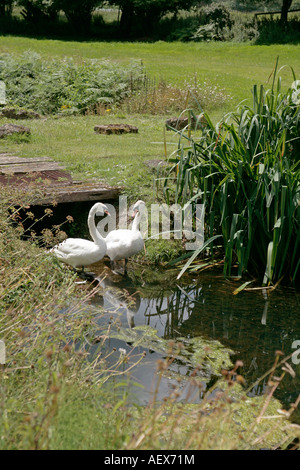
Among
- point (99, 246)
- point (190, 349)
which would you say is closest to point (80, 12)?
point (99, 246)

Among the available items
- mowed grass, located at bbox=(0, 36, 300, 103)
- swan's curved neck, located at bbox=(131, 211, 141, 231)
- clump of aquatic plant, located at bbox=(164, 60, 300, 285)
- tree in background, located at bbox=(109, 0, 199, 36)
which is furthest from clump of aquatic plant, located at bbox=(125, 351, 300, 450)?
tree in background, located at bbox=(109, 0, 199, 36)

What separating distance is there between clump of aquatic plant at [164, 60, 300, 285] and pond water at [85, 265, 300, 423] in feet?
0.89

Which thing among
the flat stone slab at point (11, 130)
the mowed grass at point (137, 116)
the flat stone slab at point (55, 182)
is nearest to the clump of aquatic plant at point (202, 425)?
the flat stone slab at point (55, 182)

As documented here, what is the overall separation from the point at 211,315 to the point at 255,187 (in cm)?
136

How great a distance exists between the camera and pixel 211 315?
17.9 feet

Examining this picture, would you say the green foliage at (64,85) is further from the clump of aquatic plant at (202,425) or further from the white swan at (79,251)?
the clump of aquatic plant at (202,425)

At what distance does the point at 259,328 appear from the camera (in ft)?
17.0

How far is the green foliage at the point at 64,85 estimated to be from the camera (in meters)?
13.1

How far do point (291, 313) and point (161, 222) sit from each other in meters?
2.01

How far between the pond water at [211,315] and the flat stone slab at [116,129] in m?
4.86

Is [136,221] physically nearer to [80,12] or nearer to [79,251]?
[79,251]

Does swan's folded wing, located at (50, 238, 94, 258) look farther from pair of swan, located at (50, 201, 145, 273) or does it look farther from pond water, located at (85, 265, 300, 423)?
pond water, located at (85, 265, 300, 423)
